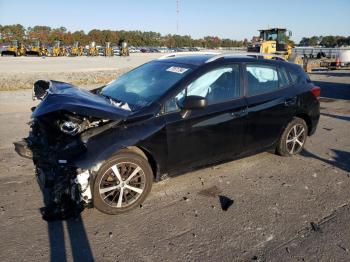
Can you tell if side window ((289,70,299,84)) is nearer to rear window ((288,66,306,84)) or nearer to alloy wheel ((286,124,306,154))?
rear window ((288,66,306,84))

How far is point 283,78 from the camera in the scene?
217 inches

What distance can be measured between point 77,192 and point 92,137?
0.60 m

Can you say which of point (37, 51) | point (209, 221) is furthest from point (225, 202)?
point (37, 51)

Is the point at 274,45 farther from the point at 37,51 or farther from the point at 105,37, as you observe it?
the point at 105,37

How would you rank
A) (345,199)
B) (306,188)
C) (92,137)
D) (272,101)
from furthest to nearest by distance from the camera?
(272,101), (306,188), (345,199), (92,137)

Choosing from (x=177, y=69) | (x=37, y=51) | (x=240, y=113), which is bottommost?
(x=240, y=113)

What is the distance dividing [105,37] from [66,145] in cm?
11459

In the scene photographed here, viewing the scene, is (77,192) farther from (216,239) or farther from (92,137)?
(216,239)

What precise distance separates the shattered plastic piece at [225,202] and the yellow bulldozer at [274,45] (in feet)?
74.6

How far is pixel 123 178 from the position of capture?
3.91m

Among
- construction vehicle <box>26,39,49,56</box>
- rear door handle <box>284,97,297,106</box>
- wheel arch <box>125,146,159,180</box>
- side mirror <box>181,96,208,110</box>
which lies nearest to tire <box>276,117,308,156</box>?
rear door handle <box>284,97,297,106</box>

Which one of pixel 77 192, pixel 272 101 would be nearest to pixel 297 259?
pixel 77 192

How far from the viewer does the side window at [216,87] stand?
4348 mm

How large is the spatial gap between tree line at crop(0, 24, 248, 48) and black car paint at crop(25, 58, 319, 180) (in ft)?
297
